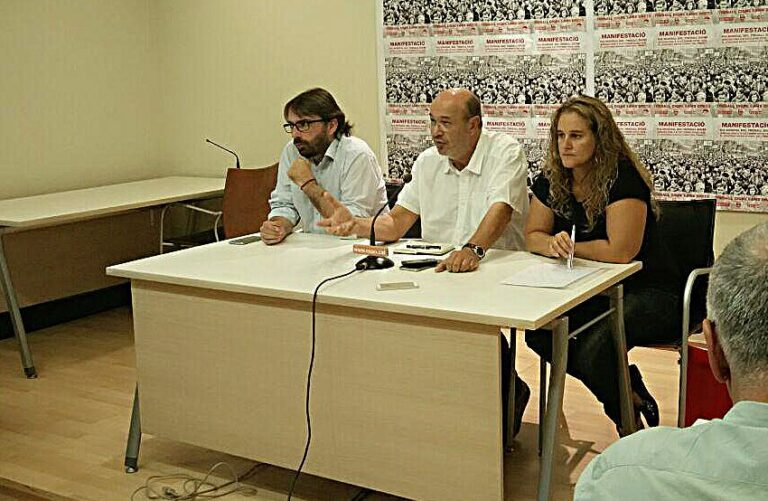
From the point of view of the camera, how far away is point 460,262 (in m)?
Result: 3.17

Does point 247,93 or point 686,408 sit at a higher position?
point 247,93

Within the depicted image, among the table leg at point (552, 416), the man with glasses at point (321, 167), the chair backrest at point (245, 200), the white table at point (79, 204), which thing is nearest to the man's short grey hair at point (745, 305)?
the table leg at point (552, 416)

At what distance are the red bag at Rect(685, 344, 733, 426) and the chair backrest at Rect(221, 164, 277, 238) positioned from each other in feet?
8.93

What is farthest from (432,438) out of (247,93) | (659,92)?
(247,93)

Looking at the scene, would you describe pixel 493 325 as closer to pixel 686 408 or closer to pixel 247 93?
pixel 686 408

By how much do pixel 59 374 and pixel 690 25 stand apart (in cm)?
331

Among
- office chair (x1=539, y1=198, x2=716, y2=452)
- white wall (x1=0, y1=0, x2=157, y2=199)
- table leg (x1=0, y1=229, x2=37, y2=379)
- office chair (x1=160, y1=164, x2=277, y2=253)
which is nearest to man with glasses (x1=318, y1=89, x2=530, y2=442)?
office chair (x1=539, y1=198, x2=716, y2=452)

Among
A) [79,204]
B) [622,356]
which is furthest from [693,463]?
[79,204]

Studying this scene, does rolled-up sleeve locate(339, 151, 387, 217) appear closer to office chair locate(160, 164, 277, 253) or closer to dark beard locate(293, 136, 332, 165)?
dark beard locate(293, 136, 332, 165)

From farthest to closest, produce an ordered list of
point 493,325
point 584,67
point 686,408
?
point 584,67 → point 686,408 → point 493,325

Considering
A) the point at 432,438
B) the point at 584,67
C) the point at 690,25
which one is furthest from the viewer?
the point at 584,67

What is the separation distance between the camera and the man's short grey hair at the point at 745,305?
122 centimetres

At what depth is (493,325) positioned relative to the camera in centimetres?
264

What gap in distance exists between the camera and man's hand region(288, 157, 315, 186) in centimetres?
399
